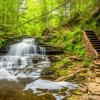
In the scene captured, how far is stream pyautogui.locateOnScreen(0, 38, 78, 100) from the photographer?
351 inches

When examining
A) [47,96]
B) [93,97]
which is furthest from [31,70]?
[93,97]

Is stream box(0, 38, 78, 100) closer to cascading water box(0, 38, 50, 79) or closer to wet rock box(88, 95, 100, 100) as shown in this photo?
cascading water box(0, 38, 50, 79)

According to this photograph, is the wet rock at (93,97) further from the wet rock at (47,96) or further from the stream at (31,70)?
the wet rock at (47,96)

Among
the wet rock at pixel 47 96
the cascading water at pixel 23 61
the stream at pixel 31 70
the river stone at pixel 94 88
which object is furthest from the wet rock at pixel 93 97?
the cascading water at pixel 23 61

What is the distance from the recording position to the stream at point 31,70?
29.2ft

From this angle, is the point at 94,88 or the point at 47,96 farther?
the point at 47,96

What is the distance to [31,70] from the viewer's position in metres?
12.8

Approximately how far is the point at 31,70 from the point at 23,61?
7.93 ft

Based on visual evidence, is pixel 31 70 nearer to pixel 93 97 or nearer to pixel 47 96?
pixel 47 96

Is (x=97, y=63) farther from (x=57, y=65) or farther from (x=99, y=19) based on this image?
(x=99, y=19)

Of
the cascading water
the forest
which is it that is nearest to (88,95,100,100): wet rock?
the forest

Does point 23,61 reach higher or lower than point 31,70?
higher

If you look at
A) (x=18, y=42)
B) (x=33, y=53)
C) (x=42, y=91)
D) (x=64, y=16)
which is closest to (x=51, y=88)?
(x=42, y=91)

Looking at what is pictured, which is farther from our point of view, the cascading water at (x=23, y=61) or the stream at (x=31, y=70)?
the cascading water at (x=23, y=61)
